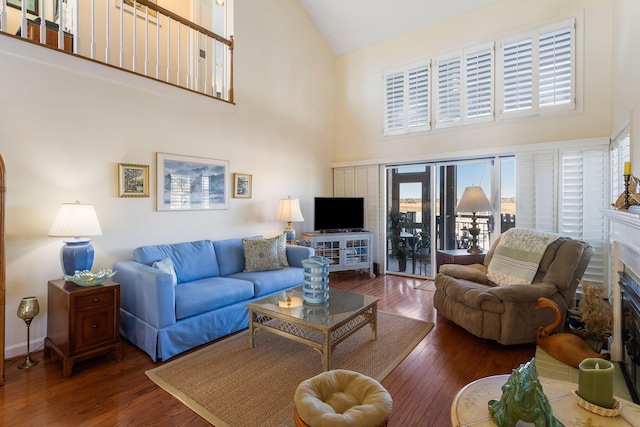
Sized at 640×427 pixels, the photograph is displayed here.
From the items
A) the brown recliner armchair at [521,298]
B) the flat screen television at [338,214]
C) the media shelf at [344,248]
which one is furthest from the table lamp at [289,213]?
the brown recliner armchair at [521,298]

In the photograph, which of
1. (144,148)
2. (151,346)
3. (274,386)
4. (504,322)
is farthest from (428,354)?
(144,148)

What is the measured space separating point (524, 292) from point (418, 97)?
3665 millimetres

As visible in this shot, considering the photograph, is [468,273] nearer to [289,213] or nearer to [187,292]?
[289,213]

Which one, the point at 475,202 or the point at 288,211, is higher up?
the point at 475,202

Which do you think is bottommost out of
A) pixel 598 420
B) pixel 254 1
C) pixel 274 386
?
pixel 274 386

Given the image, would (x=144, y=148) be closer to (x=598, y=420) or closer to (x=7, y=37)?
(x=7, y=37)

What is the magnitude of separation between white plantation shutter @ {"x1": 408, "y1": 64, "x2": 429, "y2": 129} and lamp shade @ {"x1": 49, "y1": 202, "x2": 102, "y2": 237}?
468 centimetres

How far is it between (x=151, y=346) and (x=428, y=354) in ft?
7.71

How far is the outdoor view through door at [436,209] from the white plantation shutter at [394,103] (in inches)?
28.5

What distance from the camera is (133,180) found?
3389 mm

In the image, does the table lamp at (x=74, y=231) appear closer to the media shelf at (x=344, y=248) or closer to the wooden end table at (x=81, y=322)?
the wooden end table at (x=81, y=322)

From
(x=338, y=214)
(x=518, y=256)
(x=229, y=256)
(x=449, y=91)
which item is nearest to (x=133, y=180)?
(x=229, y=256)

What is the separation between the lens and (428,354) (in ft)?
9.01

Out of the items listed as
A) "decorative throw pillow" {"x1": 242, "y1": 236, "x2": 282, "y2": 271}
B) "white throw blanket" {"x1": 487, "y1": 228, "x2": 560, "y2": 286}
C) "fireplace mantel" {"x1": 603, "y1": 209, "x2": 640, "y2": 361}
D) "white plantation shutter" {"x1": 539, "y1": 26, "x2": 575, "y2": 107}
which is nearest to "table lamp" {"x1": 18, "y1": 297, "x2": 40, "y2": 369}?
"decorative throw pillow" {"x1": 242, "y1": 236, "x2": 282, "y2": 271}
